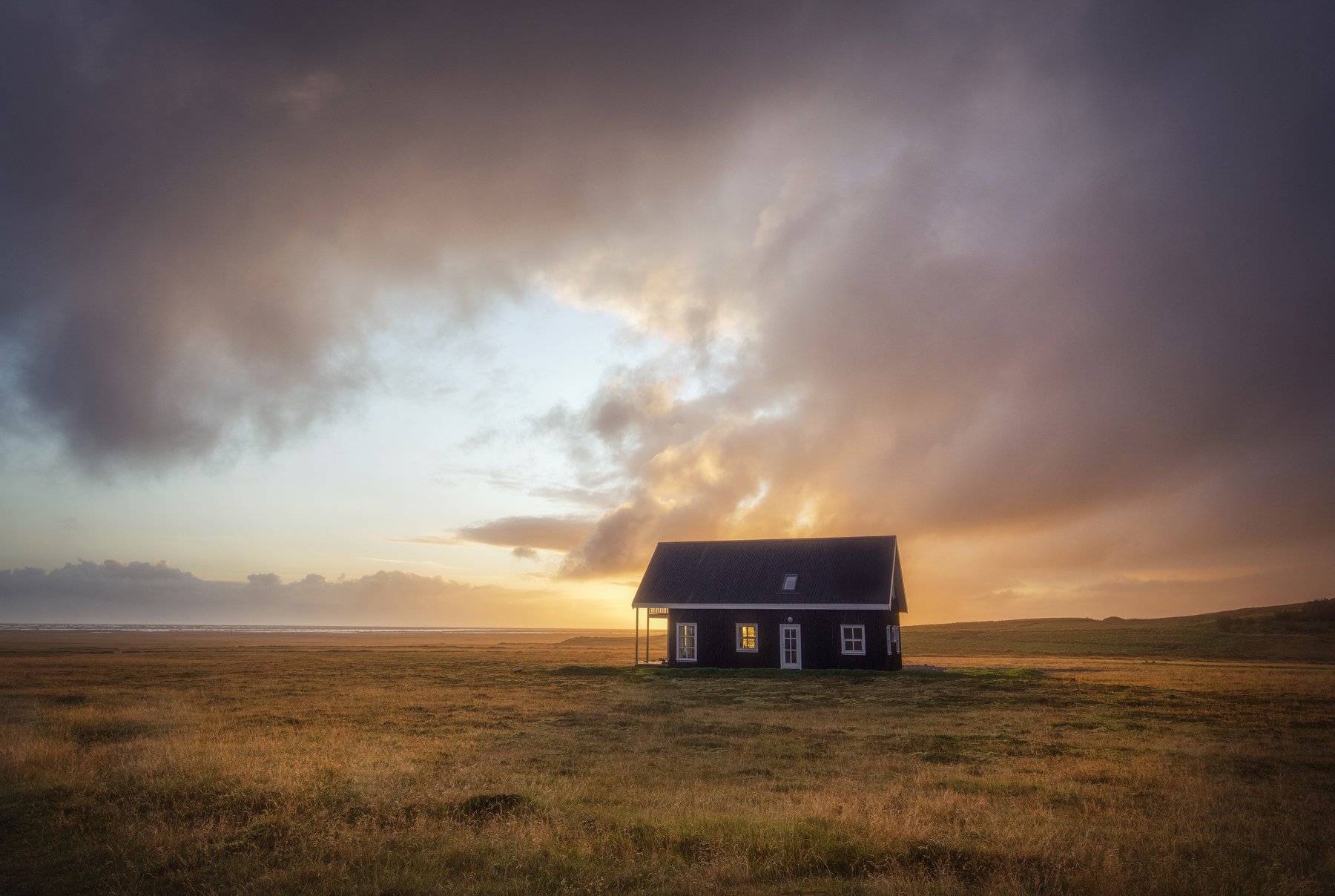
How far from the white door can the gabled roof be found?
1.37m

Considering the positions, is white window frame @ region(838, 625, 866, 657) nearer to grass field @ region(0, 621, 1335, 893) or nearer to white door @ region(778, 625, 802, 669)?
white door @ region(778, 625, 802, 669)

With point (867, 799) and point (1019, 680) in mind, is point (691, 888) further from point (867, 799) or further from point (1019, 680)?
point (1019, 680)

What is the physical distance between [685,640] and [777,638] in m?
5.36

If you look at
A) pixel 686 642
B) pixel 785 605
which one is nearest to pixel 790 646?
pixel 785 605

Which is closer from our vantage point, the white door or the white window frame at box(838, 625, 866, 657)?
the white window frame at box(838, 625, 866, 657)

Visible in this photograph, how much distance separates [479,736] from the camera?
18.3 m

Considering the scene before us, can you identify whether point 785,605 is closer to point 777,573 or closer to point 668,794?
point 777,573

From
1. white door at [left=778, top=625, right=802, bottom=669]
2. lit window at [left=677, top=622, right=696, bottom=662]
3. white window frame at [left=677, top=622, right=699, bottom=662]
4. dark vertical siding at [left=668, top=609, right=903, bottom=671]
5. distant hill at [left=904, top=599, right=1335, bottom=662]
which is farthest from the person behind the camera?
distant hill at [left=904, top=599, right=1335, bottom=662]

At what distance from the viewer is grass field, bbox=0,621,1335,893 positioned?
7922 mm

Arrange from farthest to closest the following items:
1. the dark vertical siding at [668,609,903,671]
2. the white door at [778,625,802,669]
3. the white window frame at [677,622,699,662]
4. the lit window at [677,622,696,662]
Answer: the lit window at [677,622,696,662] → the white window frame at [677,622,699,662] → the white door at [778,625,802,669] → the dark vertical siding at [668,609,903,671]

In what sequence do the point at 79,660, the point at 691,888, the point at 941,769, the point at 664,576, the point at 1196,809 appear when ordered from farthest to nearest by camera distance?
1. the point at 79,660
2. the point at 664,576
3. the point at 941,769
4. the point at 1196,809
5. the point at 691,888

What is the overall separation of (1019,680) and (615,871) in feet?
98.3

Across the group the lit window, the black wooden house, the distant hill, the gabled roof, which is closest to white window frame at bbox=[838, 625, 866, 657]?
→ the black wooden house

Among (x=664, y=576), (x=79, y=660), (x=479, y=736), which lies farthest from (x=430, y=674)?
(x=79, y=660)
